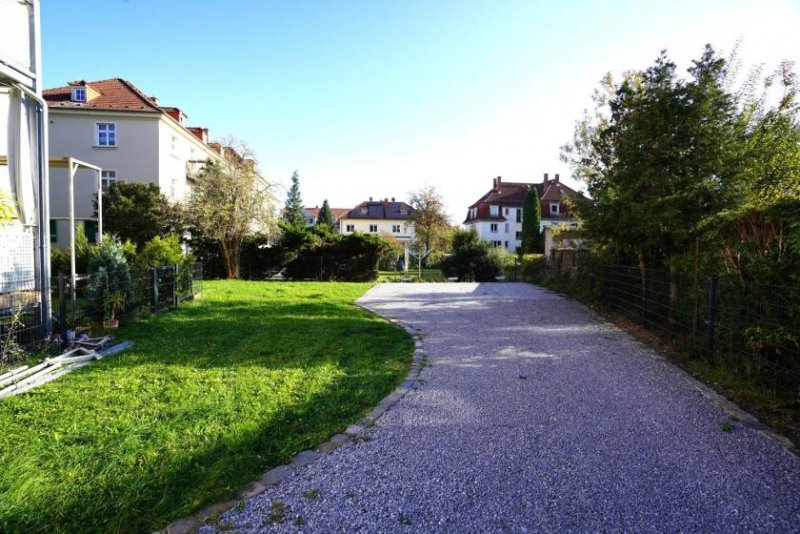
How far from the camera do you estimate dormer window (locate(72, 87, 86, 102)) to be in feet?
80.3

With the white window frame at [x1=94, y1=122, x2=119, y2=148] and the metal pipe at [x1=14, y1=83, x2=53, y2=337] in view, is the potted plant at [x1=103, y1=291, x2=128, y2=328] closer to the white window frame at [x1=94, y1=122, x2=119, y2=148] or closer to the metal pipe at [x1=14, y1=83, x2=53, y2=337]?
the metal pipe at [x1=14, y1=83, x2=53, y2=337]

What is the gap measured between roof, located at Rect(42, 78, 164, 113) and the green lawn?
21.6 meters

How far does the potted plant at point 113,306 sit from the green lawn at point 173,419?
0.44 metres

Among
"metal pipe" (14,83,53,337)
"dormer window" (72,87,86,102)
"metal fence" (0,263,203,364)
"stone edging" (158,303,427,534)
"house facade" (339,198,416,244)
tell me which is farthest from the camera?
"house facade" (339,198,416,244)

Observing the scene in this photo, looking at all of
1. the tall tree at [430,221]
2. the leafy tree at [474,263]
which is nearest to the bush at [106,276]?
the leafy tree at [474,263]

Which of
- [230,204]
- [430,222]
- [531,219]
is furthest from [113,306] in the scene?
[531,219]

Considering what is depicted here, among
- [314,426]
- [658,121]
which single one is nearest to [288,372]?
[314,426]

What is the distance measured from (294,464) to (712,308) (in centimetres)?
539

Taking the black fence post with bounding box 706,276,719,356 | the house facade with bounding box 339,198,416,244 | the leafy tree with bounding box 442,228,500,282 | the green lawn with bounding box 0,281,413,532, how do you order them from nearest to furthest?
the green lawn with bounding box 0,281,413,532 → the black fence post with bounding box 706,276,719,356 → the leafy tree with bounding box 442,228,500,282 → the house facade with bounding box 339,198,416,244

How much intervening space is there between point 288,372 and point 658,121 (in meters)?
7.36

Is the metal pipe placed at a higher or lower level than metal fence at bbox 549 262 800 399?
higher

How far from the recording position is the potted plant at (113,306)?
25.5 feet

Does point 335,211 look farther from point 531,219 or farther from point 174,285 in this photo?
point 174,285

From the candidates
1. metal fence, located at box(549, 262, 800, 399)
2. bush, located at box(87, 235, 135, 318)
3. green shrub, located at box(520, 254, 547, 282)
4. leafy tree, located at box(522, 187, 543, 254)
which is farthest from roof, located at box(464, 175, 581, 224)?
bush, located at box(87, 235, 135, 318)
